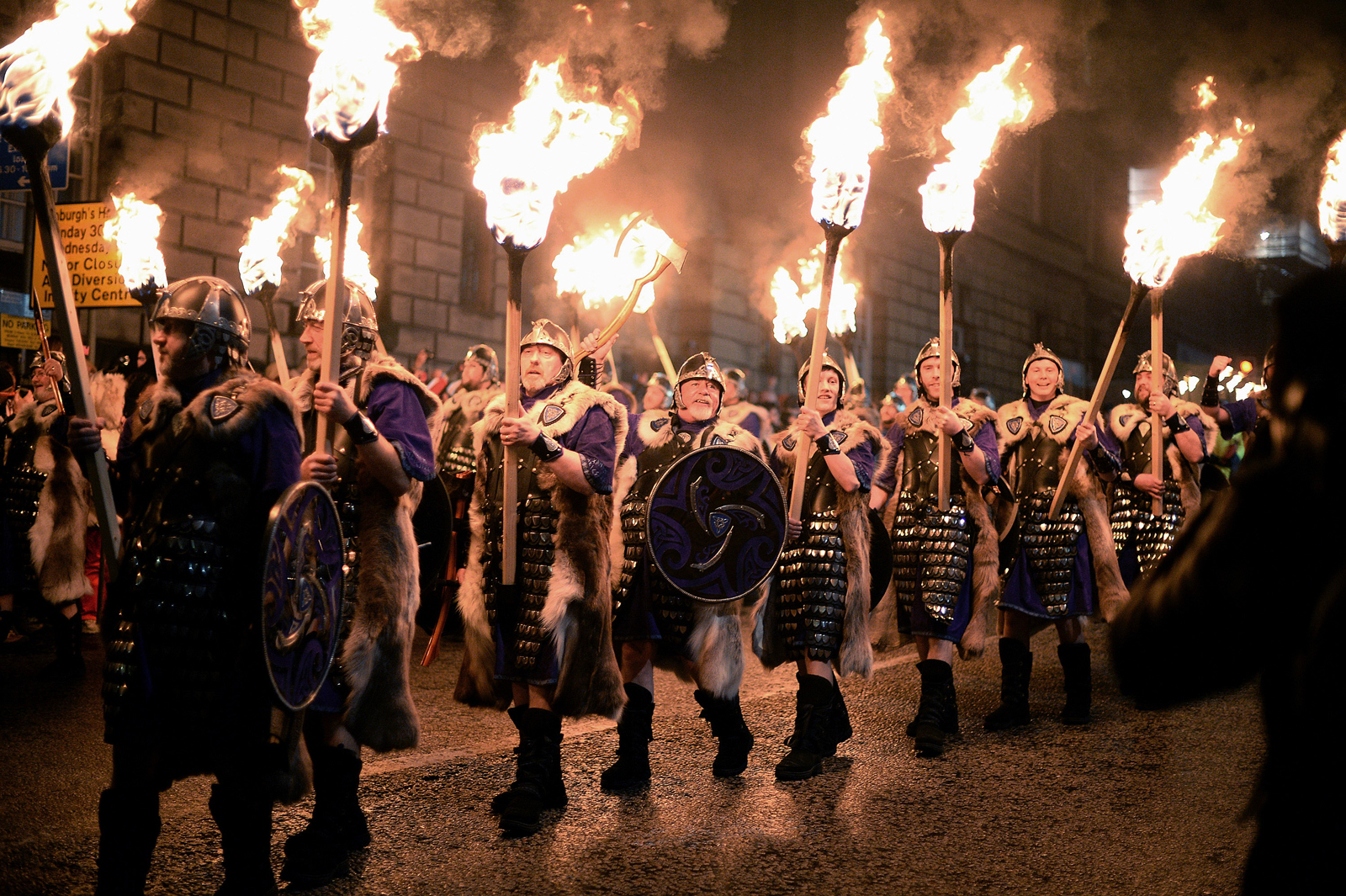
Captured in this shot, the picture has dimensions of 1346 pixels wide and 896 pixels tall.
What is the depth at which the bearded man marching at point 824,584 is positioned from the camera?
17.8ft

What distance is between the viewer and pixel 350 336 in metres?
4.34

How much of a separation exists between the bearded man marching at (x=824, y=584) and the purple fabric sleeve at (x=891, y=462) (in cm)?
59

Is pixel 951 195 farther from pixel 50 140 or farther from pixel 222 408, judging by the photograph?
pixel 50 140

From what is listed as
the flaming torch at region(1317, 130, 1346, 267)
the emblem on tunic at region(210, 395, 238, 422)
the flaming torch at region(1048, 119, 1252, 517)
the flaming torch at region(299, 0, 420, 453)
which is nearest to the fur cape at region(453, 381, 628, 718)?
the flaming torch at region(299, 0, 420, 453)

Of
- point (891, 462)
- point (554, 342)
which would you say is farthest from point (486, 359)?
Answer: point (554, 342)

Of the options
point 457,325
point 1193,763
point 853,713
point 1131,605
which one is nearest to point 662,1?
point 457,325

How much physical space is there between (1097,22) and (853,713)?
751 inches

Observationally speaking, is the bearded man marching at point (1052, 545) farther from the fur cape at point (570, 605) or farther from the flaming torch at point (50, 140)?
the flaming torch at point (50, 140)

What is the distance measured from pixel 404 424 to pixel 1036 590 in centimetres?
402

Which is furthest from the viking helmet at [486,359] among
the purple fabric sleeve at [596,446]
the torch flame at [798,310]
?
the purple fabric sleeve at [596,446]

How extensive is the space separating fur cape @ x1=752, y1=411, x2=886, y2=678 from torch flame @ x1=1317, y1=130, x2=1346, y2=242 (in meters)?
3.11

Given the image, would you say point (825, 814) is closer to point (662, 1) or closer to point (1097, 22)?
point (662, 1)

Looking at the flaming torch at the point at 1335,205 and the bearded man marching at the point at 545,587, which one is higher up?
the flaming torch at the point at 1335,205

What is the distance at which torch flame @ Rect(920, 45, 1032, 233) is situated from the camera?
596cm
